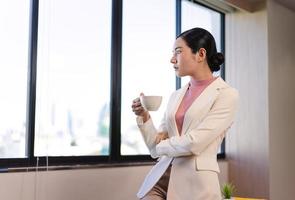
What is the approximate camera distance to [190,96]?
5.96 feet

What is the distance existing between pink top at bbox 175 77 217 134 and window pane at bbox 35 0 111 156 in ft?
3.05

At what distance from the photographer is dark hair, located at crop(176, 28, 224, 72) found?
180cm

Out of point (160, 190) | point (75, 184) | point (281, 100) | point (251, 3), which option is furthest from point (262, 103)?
point (160, 190)

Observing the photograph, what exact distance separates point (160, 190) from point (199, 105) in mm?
384

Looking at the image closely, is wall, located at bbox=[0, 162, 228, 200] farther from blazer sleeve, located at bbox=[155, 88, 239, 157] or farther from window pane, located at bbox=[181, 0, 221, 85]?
window pane, located at bbox=[181, 0, 221, 85]

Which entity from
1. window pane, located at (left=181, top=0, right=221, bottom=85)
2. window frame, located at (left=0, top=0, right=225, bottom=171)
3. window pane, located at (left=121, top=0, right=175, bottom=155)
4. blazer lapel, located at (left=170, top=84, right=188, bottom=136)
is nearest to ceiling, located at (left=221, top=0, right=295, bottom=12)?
window pane, located at (left=181, top=0, right=221, bottom=85)

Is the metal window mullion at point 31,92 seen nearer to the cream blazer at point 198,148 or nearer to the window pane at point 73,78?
the window pane at point 73,78

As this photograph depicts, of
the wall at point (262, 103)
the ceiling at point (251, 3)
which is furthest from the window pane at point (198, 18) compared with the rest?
the ceiling at point (251, 3)

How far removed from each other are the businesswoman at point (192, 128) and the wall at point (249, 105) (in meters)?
1.99

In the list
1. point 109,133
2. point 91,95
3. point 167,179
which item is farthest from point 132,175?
point 167,179

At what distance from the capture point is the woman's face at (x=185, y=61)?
5.88 feet

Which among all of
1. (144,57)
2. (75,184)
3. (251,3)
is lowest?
(75,184)

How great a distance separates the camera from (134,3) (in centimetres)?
310

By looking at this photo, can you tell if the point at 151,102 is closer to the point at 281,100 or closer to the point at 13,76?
the point at 13,76
